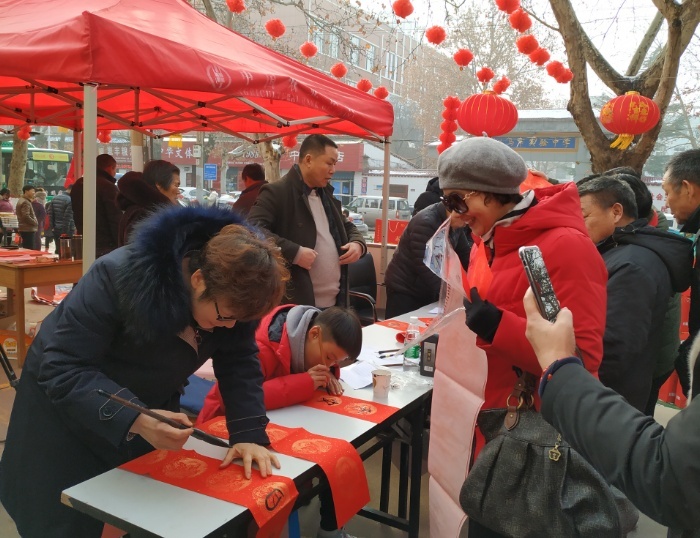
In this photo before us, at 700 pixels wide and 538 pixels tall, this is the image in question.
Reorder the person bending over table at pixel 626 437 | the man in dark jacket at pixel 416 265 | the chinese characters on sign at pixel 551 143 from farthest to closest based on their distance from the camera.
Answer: the chinese characters on sign at pixel 551 143, the man in dark jacket at pixel 416 265, the person bending over table at pixel 626 437

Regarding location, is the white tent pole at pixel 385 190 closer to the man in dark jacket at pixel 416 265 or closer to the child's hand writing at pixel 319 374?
the man in dark jacket at pixel 416 265

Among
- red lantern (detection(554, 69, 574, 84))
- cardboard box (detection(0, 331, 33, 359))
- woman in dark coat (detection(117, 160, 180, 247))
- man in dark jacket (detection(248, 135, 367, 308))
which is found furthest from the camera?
red lantern (detection(554, 69, 574, 84))

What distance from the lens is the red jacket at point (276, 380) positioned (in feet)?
6.50

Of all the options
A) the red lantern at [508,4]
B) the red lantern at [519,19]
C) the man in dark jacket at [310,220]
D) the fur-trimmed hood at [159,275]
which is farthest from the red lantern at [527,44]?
the fur-trimmed hood at [159,275]

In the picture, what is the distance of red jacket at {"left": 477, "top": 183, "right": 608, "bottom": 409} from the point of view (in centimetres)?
141

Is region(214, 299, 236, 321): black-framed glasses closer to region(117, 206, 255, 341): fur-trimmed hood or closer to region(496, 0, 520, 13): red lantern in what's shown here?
region(117, 206, 255, 341): fur-trimmed hood

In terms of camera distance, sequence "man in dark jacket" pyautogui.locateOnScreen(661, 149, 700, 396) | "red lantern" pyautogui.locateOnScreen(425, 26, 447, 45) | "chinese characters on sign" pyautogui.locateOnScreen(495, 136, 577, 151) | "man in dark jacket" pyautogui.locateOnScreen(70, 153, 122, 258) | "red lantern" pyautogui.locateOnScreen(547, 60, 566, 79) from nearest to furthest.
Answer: "man in dark jacket" pyautogui.locateOnScreen(661, 149, 700, 396)
"man in dark jacket" pyautogui.locateOnScreen(70, 153, 122, 258)
"red lantern" pyautogui.locateOnScreen(547, 60, 566, 79)
"red lantern" pyautogui.locateOnScreen(425, 26, 447, 45)
"chinese characters on sign" pyautogui.locateOnScreen(495, 136, 577, 151)

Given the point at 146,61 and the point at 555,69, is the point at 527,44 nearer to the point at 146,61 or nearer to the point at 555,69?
the point at 555,69

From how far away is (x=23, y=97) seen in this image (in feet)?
19.7

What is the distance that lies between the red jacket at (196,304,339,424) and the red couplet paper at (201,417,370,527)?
0.65ft

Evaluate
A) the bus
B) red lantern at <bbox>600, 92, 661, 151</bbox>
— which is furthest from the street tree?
the bus

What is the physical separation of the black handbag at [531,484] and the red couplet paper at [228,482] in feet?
1.61

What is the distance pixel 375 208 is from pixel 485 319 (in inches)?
679

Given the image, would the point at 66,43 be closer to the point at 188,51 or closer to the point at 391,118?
the point at 188,51
